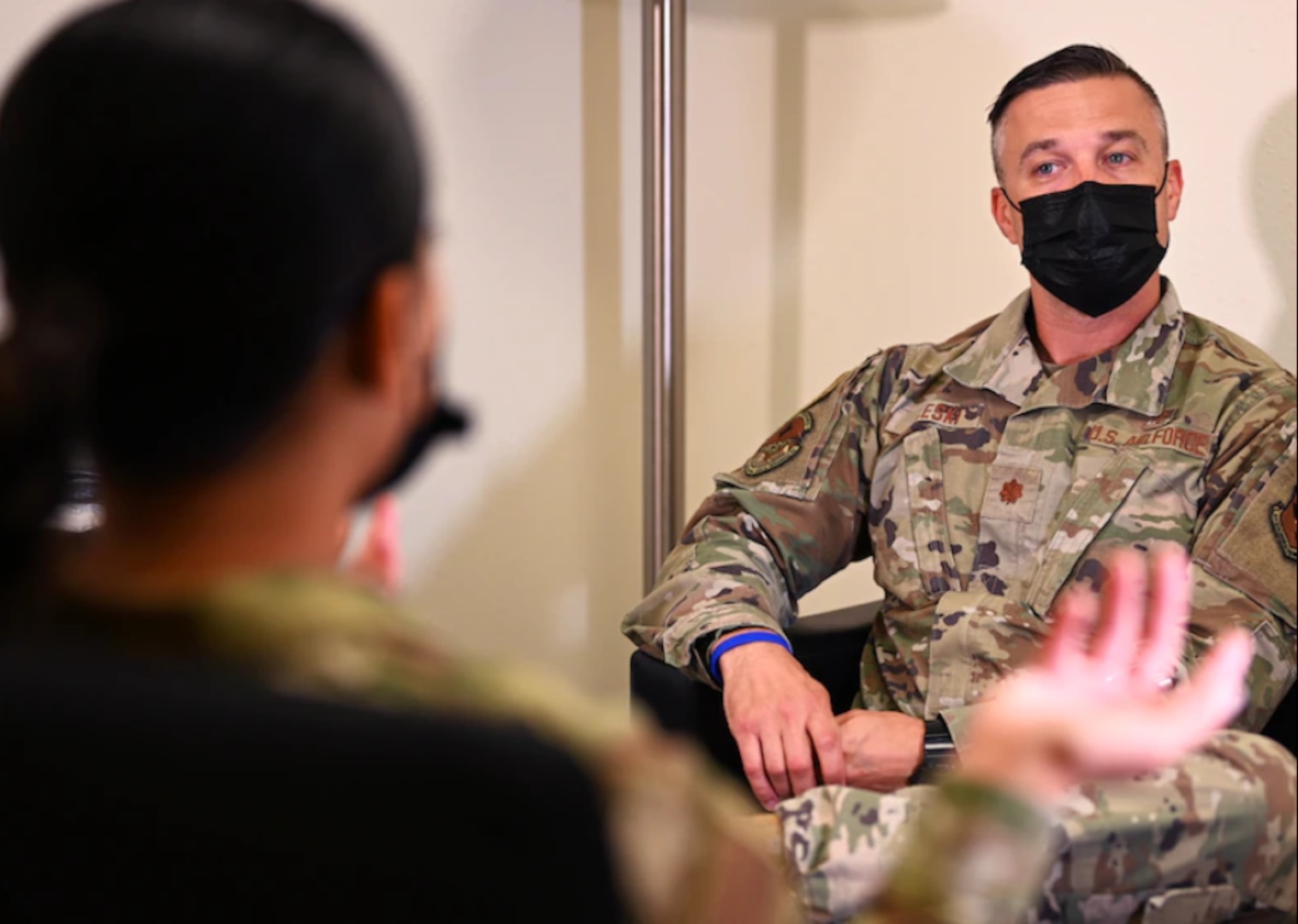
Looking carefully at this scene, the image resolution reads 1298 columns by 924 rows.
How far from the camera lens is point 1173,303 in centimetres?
178

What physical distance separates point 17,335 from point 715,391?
210 centimetres

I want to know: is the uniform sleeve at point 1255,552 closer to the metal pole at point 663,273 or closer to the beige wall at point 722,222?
the beige wall at point 722,222

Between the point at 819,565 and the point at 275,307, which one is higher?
the point at 275,307

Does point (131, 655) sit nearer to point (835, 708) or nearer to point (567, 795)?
point (567, 795)

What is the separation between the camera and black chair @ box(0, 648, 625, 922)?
1.85ft

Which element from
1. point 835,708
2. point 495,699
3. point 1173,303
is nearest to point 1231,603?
point 1173,303

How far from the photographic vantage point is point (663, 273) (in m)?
2.30

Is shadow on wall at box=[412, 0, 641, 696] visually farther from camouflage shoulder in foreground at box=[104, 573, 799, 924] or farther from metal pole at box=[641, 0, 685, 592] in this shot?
camouflage shoulder in foreground at box=[104, 573, 799, 924]

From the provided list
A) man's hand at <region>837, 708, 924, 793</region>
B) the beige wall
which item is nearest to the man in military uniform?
man's hand at <region>837, 708, 924, 793</region>

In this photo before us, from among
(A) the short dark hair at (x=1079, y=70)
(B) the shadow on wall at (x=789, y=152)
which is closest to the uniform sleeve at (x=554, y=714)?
(A) the short dark hair at (x=1079, y=70)

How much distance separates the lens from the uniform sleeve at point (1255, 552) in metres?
1.52

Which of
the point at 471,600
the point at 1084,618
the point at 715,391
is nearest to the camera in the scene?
the point at 1084,618

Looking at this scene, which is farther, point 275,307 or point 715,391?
point 715,391

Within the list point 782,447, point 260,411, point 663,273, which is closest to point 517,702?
point 260,411
